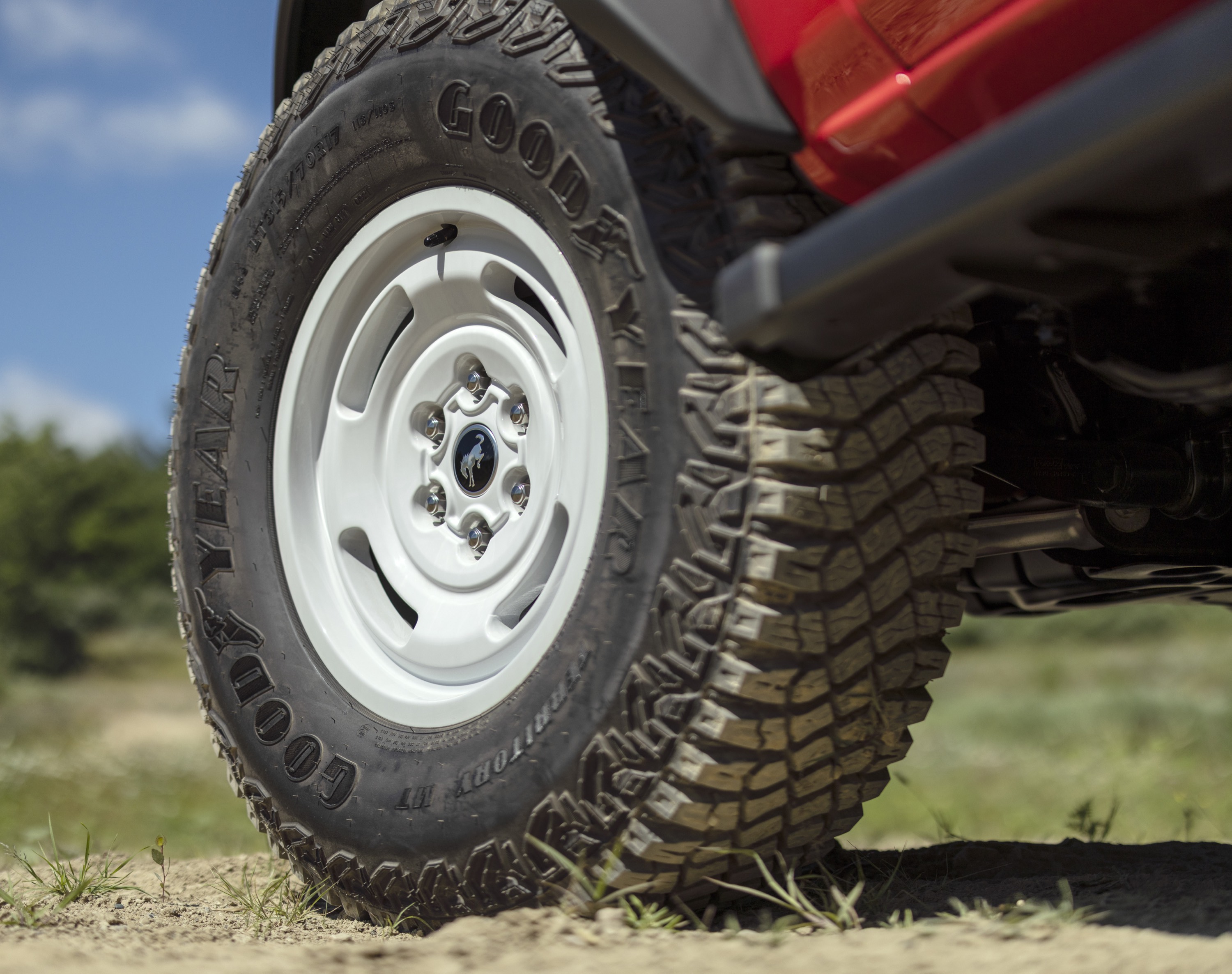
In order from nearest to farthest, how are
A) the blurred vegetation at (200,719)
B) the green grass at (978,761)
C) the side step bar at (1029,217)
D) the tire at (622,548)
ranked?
the side step bar at (1029,217) < the tire at (622,548) < the green grass at (978,761) < the blurred vegetation at (200,719)

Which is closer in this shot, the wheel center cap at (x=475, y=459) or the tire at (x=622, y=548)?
the tire at (x=622, y=548)

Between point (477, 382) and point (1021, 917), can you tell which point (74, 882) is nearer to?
point (477, 382)

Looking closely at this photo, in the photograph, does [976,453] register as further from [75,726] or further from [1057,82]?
[75,726]

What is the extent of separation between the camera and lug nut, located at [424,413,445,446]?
2006 mm

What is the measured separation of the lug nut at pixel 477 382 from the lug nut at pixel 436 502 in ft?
0.60

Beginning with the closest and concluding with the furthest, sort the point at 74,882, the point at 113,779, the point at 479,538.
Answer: the point at 479,538, the point at 74,882, the point at 113,779

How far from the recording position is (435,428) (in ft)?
6.63

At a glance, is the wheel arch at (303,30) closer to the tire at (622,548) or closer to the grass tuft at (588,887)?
the tire at (622,548)

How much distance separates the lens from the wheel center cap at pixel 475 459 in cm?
187

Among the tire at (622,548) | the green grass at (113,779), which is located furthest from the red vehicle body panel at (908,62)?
the green grass at (113,779)

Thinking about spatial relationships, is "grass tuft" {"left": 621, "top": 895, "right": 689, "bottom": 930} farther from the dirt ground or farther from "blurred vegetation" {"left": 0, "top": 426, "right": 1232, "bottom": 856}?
"blurred vegetation" {"left": 0, "top": 426, "right": 1232, "bottom": 856}

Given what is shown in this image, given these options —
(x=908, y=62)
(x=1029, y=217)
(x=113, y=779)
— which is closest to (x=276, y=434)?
(x=908, y=62)

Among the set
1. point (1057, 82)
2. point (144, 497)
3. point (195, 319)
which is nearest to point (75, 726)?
point (195, 319)

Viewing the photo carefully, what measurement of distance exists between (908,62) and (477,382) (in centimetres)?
95
